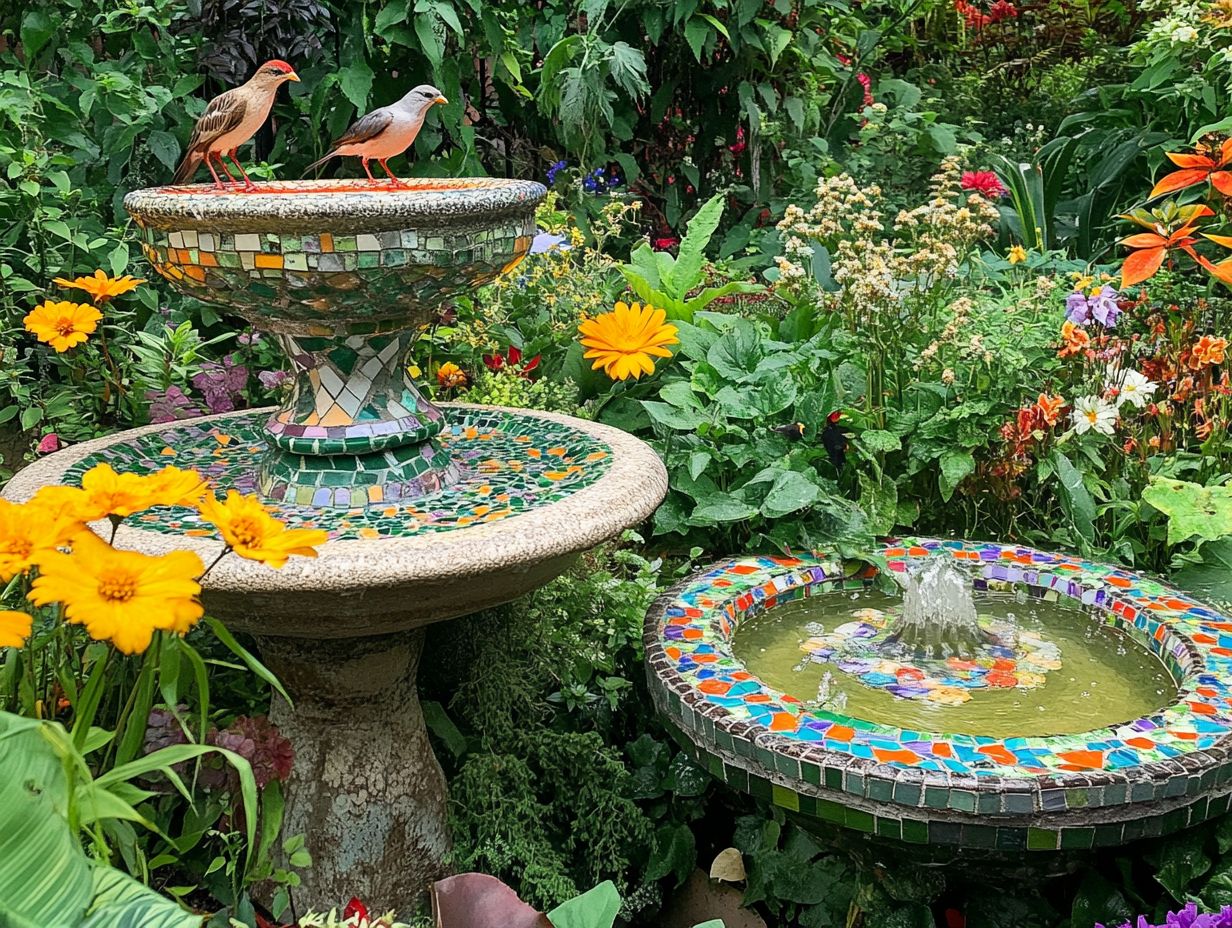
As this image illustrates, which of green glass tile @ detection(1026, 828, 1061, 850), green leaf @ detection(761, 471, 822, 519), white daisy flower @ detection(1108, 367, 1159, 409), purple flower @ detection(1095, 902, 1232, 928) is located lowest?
purple flower @ detection(1095, 902, 1232, 928)

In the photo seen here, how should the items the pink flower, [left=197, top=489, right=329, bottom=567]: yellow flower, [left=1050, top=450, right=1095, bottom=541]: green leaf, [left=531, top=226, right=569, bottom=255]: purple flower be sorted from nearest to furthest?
[left=197, top=489, right=329, bottom=567]: yellow flower → [left=1050, top=450, right=1095, bottom=541]: green leaf → [left=531, top=226, right=569, bottom=255]: purple flower → the pink flower

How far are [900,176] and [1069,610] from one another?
295cm

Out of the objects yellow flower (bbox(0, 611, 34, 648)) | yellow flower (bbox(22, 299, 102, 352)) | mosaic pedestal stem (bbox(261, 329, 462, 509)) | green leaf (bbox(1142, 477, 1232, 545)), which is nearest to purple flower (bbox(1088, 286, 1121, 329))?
green leaf (bbox(1142, 477, 1232, 545))

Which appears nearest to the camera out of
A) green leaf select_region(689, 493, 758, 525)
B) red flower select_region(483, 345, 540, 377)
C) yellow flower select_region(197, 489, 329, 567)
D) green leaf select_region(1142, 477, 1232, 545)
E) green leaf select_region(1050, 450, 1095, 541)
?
yellow flower select_region(197, 489, 329, 567)

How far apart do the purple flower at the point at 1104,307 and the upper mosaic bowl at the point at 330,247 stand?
151cm

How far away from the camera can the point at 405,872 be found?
2.09m

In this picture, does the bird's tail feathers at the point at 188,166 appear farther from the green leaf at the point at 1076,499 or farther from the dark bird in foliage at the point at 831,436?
the green leaf at the point at 1076,499

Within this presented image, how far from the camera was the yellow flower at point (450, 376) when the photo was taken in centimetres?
288

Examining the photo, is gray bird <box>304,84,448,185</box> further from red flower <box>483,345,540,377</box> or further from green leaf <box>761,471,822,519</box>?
green leaf <box>761,471,822,519</box>

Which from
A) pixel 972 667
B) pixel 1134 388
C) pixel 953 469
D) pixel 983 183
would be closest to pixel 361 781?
pixel 972 667

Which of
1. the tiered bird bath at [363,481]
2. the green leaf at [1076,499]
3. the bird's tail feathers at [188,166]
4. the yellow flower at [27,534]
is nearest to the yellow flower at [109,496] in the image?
the yellow flower at [27,534]

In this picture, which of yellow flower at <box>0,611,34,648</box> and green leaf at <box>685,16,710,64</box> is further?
green leaf at <box>685,16,710,64</box>

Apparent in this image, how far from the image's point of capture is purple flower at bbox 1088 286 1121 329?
8.65 ft

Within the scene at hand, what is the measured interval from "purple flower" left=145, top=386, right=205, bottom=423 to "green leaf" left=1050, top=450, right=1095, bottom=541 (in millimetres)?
2022
